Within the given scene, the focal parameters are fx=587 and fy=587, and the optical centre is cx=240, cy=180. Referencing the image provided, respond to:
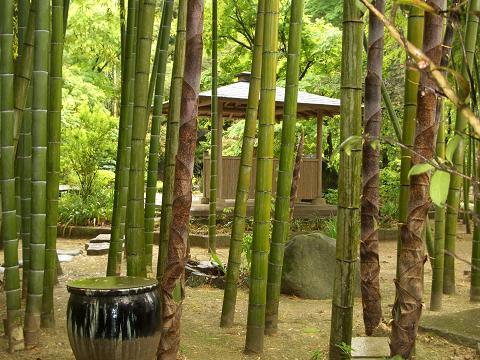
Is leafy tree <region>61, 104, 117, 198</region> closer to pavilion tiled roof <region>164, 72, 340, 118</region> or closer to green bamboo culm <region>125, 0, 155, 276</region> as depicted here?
pavilion tiled roof <region>164, 72, 340, 118</region>

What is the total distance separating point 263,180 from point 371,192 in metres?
0.79

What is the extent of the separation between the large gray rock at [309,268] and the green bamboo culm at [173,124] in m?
2.19

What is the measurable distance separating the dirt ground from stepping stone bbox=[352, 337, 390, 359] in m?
0.31

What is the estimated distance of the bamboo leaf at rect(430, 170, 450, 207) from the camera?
800 millimetres

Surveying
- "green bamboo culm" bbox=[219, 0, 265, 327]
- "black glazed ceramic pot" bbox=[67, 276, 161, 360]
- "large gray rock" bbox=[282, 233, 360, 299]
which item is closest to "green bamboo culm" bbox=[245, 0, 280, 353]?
"green bamboo culm" bbox=[219, 0, 265, 327]

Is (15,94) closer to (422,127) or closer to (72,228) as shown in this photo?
(422,127)

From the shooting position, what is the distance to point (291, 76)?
3598mm

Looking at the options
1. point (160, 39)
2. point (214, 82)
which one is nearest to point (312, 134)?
point (214, 82)

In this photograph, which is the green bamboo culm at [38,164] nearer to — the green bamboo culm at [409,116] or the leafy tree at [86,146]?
the green bamboo culm at [409,116]

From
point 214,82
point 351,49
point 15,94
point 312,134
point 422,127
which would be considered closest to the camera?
point 422,127

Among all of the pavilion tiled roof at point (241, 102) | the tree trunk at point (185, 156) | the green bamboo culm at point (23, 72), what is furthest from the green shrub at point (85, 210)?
the tree trunk at point (185, 156)

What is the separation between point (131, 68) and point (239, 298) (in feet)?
7.54

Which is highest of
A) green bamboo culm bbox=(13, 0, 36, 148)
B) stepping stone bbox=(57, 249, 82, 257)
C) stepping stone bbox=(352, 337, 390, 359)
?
green bamboo culm bbox=(13, 0, 36, 148)

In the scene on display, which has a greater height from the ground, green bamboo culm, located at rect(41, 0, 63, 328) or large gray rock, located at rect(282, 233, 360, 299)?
green bamboo culm, located at rect(41, 0, 63, 328)
